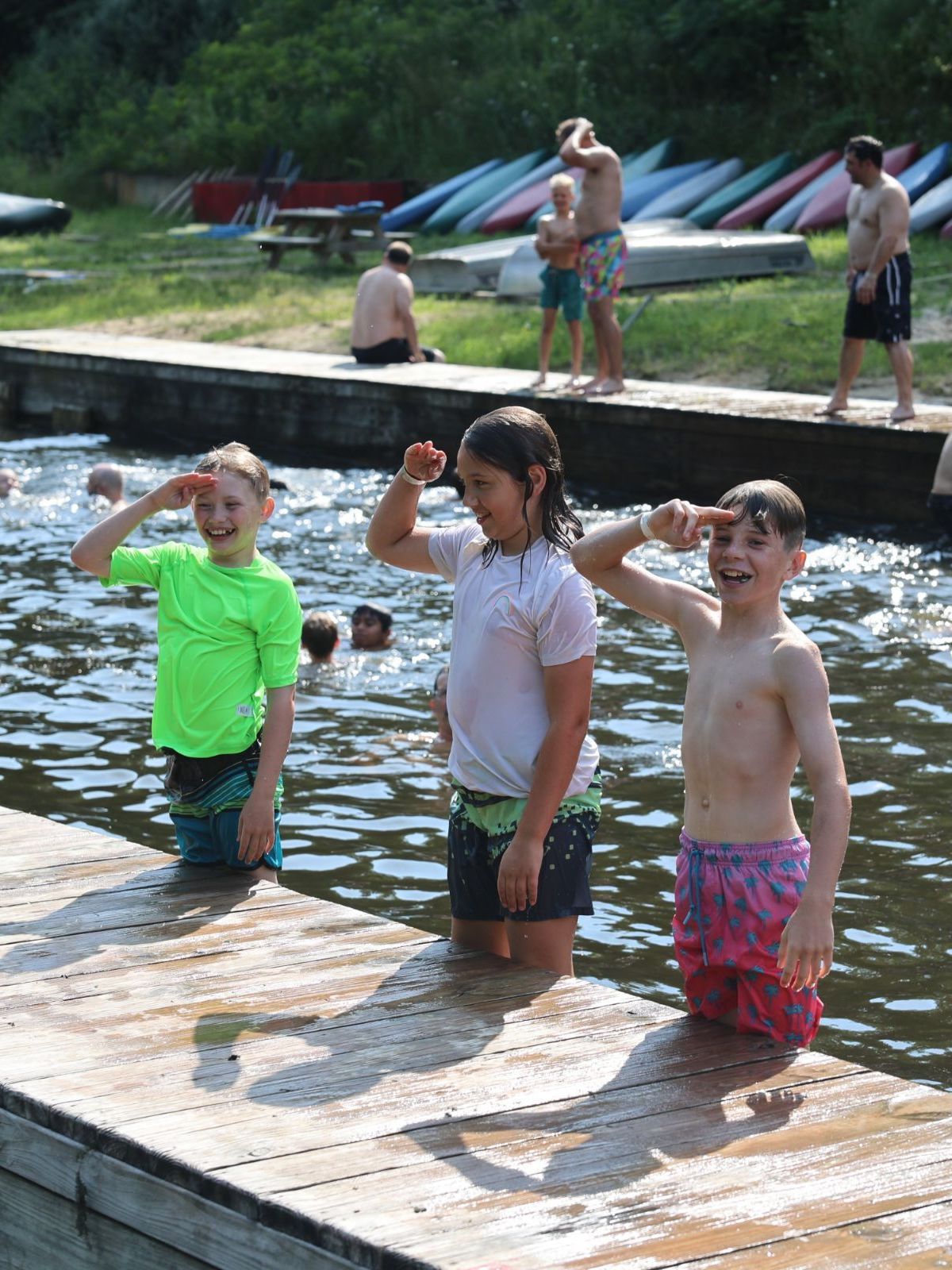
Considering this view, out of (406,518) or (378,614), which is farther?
(378,614)

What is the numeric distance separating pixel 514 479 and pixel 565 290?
443 inches

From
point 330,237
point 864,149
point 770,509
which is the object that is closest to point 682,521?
point 770,509

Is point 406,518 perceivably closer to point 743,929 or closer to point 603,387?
point 743,929

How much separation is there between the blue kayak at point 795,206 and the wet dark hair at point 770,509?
22.4m

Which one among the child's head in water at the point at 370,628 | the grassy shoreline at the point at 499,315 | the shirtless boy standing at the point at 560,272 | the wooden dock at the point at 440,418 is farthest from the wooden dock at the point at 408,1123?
the grassy shoreline at the point at 499,315

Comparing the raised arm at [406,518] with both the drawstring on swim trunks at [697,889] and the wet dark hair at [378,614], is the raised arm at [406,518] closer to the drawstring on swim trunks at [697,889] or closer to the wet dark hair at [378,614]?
the drawstring on swim trunks at [697,889]

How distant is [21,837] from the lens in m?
5.46

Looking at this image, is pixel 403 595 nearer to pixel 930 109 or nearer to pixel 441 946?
pixel 441 946

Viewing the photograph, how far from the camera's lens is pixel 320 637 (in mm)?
9180

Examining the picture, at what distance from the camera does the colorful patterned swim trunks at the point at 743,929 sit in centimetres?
380

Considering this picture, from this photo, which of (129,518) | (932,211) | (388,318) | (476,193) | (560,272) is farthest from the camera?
(476,193)

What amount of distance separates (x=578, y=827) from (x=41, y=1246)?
4.80 feet

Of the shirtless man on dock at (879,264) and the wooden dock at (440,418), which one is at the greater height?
the shirtless man on dock at (879,264)

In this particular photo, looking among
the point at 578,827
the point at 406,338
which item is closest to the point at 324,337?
the point at 406,338
